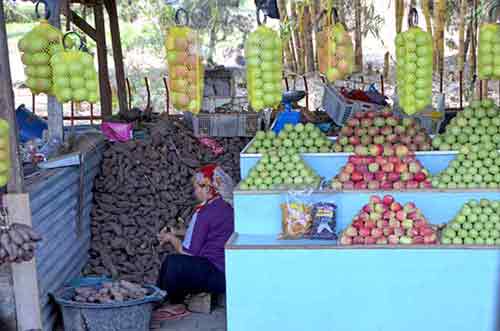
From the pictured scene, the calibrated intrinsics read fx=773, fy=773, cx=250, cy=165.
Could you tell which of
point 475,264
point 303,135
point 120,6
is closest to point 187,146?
point 303,135

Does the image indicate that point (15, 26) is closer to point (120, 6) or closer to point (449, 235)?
point (120, 6)

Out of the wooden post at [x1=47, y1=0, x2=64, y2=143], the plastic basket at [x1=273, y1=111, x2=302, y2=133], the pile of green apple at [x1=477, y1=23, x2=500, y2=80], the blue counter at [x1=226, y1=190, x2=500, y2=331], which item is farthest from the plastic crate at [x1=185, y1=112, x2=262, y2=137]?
the pile of green apple at [x1=477, y1=23, x2=500, y2=80]

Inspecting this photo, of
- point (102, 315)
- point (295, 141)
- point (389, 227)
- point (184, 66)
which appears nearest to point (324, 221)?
point (389, 227)

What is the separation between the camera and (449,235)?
470 centimetres

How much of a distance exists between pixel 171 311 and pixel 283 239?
1225mm

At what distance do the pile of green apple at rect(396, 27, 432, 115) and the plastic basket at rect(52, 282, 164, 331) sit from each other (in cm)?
223

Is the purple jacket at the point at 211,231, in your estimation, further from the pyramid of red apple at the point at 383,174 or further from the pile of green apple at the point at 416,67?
the pile of green apple at the point at 416,67

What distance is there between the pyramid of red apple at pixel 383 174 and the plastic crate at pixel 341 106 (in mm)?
2682

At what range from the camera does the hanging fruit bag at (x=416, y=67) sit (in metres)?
5.15

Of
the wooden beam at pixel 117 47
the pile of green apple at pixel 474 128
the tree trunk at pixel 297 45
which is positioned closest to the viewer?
the pile of green apple at pixel 474 128

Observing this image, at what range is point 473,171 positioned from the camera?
506 cm

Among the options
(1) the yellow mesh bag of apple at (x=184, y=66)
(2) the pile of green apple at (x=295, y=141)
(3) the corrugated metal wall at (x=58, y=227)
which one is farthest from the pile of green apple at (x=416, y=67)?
(3) the corrugated metal wall at (x=58, y=227)

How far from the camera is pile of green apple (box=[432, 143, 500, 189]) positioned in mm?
5031

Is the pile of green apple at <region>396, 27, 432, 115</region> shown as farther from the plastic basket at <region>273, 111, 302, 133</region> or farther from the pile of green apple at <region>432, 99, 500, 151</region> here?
the plastic basket at <region>273, 111, 302, 133</region>
